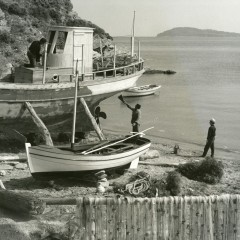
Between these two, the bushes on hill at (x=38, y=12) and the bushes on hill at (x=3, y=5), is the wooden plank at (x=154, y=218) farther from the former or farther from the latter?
the bushes on hill at (x=38, y=12)

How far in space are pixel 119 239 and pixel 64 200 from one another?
119 cm

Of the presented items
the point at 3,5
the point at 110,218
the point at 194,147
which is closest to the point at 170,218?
the point at 110,218

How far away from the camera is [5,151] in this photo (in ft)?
57.1

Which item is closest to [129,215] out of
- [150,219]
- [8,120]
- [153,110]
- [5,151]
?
[150,219]

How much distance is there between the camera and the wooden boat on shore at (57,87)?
16.1m

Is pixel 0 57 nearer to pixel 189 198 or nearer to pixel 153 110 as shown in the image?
pixel 153 110

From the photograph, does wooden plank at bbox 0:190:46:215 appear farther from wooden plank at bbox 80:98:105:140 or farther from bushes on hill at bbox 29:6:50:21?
bushes on hill at bbox 29:6:50:21

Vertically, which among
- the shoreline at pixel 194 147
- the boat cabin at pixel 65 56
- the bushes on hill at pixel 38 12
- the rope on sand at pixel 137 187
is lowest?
the shoreline at pixel 194 147

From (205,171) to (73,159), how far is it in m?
4.41

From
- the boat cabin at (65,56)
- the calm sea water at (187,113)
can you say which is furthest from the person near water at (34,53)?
the calm sea water at (187,113)

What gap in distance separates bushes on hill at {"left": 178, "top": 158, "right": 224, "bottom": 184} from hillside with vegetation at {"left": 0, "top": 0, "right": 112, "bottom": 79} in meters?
30.3

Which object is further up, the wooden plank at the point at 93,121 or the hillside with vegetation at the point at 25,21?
the hillside with vegetation at the point at 25,21

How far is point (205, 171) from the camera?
14.4 m

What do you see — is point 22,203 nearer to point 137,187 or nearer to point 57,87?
point 137,187
